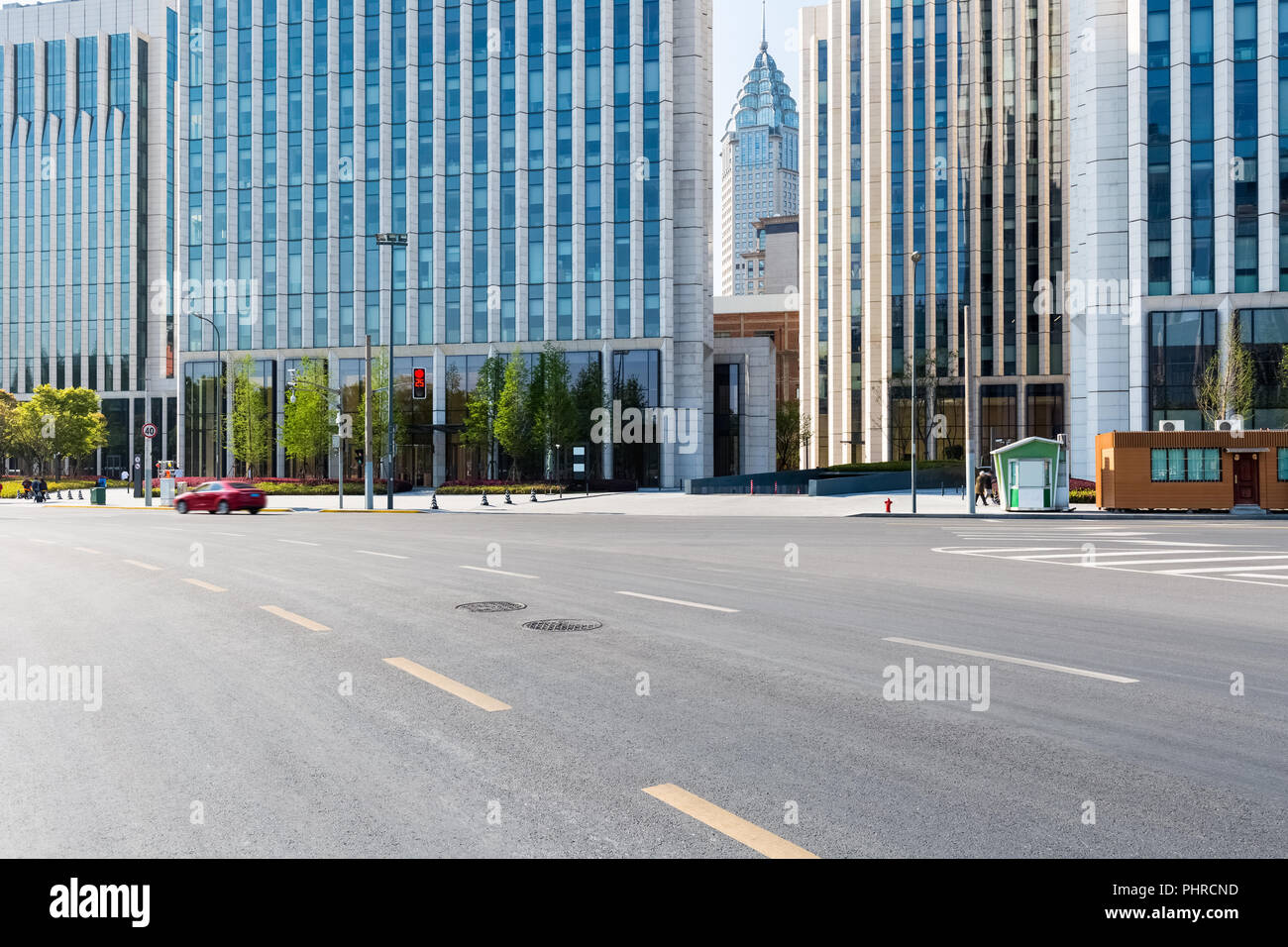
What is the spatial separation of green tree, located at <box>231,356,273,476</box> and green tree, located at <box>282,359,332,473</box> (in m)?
2.77

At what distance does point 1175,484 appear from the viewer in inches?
1272

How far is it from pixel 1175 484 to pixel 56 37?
4328 inches

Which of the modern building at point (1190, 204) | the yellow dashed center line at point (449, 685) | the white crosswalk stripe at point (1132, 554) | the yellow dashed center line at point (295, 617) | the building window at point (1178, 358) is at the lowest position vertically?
the white crosswalk stripe at point (1132, 554)

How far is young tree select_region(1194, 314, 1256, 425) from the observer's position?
46750mm

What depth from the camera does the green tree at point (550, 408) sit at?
189ft

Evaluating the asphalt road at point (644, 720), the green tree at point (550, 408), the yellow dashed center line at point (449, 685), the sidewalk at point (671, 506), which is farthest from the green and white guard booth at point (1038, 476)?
the green tree at point (550, 408)

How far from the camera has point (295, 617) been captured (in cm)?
952

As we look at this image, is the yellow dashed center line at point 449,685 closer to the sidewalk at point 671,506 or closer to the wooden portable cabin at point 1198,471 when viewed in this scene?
the sidewalk at point 671,506

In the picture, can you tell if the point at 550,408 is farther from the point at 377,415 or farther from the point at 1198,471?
the point at 1198,471

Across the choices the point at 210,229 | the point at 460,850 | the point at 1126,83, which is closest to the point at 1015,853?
the point at 460,850

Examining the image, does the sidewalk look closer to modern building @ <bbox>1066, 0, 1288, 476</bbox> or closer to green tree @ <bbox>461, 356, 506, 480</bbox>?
green tree @ <bbox>461, 356, 506, 480</bbox>

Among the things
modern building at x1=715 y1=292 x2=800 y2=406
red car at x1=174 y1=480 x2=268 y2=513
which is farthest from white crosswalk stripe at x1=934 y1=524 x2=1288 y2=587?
modern building at x1=715 y1=292 x2=800 y2=406

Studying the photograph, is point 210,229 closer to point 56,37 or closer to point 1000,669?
point 56,37

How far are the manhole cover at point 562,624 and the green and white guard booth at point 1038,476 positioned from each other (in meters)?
27.4
